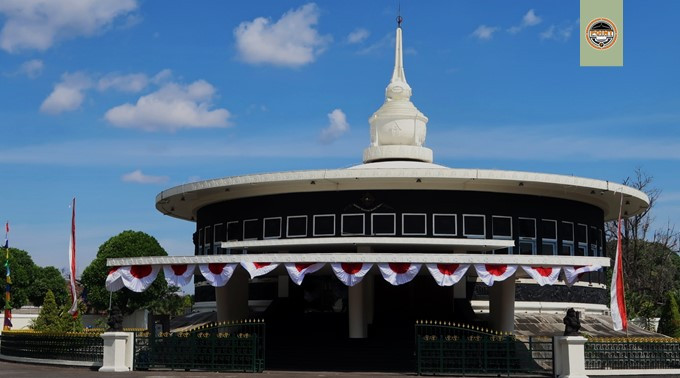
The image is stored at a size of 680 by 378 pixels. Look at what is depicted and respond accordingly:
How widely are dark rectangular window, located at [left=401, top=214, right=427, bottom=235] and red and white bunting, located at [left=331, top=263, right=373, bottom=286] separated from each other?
251 inches

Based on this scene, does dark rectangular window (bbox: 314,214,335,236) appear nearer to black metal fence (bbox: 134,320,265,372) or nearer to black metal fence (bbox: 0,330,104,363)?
black metal fence (bbox: 134,320,265,372)

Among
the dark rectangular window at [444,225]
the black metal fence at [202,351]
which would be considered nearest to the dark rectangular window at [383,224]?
the dark rectangular window at [444,225]

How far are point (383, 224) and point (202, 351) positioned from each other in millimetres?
9445

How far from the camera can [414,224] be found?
116ft

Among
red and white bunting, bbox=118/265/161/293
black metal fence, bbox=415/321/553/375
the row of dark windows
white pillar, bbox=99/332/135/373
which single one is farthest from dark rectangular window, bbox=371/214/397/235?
white pillar, bbox=99/332/135/373

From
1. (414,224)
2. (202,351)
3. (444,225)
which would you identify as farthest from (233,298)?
(444,225)

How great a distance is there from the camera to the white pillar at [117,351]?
2936 cm

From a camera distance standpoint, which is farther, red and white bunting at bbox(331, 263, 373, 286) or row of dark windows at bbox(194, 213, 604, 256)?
row of dark windows at bbox(194, 213, 604, 256)

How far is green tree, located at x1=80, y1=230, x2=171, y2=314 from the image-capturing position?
231 ft

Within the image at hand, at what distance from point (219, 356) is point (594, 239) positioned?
18.4 meters

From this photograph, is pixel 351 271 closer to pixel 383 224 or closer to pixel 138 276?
pixel 383 224

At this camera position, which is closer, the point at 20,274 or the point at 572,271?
the point at 572,271

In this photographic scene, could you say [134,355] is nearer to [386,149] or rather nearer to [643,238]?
[386,149]

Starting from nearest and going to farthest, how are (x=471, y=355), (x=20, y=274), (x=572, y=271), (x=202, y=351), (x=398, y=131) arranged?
(x=471, y=355) → (x=202, y=351) → (x=572, y=271) → (x=398, y=131) → (x=20, y=274)
